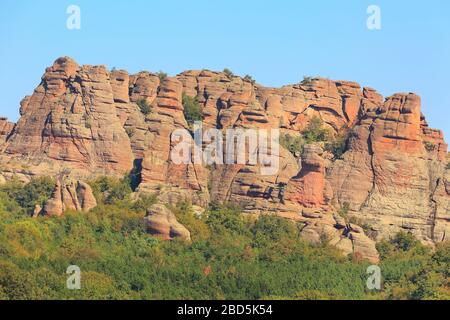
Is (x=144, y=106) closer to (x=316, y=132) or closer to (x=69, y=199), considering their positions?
(x=316, y=132)

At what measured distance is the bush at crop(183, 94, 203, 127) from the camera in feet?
368

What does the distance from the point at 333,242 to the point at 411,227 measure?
17.4 ft

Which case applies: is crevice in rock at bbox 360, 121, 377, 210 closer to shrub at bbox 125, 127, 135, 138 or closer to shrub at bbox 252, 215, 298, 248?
shrub at bbox 252, 215, 298, 248

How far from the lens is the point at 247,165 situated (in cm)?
10569

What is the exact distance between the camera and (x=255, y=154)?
10619 cm

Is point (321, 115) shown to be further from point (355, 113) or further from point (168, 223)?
point (168, 223)

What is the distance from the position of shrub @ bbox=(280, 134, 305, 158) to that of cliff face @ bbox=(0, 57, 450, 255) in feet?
4.21

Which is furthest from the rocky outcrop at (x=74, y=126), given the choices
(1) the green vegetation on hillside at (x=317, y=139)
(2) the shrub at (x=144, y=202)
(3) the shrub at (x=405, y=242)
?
(3) the shrub at (x=405, y=242)

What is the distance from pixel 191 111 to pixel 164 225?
519 inches

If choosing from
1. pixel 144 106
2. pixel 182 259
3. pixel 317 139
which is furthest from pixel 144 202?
pixel 317 139

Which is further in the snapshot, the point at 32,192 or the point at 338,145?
the point at 338,145

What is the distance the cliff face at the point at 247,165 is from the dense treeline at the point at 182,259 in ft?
3.78
